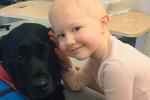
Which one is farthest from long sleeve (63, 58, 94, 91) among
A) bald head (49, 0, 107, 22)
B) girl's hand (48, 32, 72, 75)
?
bald head (49, 0, 107, 22)

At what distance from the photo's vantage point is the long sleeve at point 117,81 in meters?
0.85

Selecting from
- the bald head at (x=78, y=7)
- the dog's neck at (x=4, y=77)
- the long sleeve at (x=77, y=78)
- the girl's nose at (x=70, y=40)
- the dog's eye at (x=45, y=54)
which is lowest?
the long sleeve at (x=77, y=78)

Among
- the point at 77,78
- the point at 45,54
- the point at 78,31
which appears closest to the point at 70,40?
the point at 78,31

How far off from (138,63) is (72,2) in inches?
11.1

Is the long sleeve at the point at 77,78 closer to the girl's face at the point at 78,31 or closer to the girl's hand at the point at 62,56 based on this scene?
the girl's hand at the point at 62,56

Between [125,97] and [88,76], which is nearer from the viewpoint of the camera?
[125,97]

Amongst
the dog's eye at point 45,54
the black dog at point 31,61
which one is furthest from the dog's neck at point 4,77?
the dog's eye at point 45,54

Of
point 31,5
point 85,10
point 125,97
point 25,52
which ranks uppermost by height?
point 85,10

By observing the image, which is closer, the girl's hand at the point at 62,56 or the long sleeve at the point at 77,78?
the girl's hand at the point at 62,56

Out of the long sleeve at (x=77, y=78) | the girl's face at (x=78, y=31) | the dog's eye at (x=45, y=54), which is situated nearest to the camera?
the girl's face at (x=78, y=31)

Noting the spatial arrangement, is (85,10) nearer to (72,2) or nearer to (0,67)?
(72,2)

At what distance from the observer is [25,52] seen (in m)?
0.92

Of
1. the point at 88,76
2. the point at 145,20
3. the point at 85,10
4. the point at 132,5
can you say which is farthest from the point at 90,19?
the point at 132,5

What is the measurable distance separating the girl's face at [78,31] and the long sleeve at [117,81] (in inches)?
3.3
